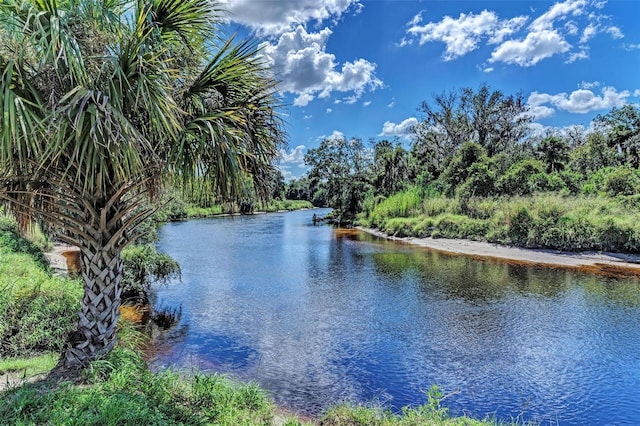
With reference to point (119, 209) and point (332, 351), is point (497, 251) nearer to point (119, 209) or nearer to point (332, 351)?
point (332, 351)

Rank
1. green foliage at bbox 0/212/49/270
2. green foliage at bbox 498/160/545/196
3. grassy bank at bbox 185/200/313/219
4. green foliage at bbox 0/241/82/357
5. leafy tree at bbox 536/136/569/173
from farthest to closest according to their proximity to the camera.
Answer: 1. grassy bank at bbox 185/200/313/219
2. leafy tree at bbox 536/136/569/173
3. green foliage at bbox 498/160/545/196
4. green foliage at bbox 0/212/49/270
5. green foliage at bbox 0/241/82/357

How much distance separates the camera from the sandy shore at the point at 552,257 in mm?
16312

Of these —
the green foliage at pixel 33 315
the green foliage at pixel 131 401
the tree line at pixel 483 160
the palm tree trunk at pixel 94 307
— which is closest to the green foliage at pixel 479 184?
the tree line at pixel 483 160

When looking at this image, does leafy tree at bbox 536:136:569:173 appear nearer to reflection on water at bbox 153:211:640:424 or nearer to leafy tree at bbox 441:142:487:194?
leafy tree at bbox 441:142:487:194

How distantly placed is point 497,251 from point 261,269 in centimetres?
1210

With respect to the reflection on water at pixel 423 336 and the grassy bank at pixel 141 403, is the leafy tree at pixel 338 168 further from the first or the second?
the grassy bank at pixel 141 403

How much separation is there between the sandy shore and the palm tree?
54.5ft

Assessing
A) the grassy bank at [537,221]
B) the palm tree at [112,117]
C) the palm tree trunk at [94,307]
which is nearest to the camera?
the palm tree at [112,117]

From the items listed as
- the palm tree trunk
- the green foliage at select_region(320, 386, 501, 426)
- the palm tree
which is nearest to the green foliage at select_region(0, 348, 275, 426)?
the palm tree trunk

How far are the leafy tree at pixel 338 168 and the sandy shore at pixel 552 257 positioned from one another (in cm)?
1954

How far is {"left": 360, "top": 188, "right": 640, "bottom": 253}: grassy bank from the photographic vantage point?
17953 mm

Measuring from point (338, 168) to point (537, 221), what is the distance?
87.4ft

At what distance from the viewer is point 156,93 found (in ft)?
11.4

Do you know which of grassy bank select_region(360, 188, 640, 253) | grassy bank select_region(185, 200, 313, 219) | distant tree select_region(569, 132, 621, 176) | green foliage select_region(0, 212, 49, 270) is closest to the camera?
green foliage select_region(0, 212, 49, 270)
